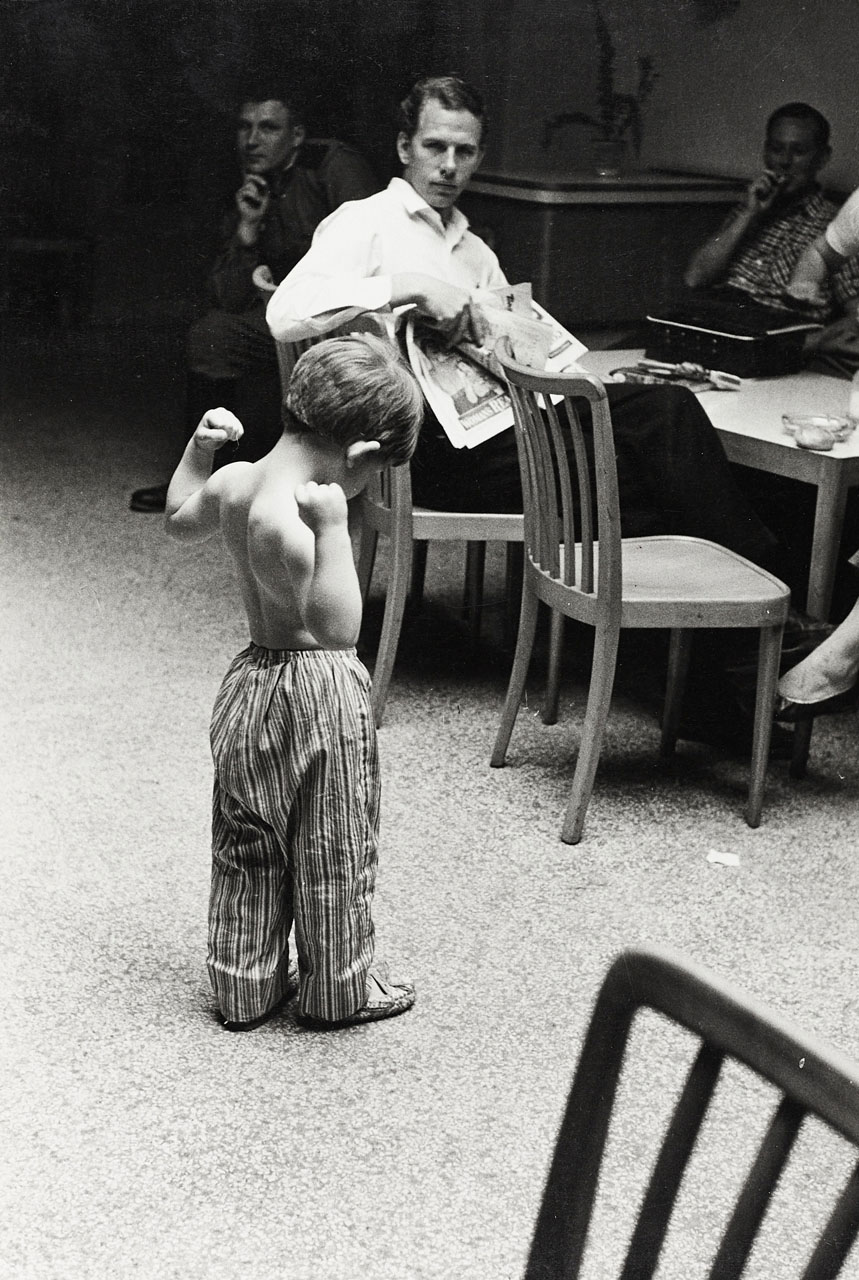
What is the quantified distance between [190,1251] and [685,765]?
172cm

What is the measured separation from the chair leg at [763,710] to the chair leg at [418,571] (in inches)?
48.8

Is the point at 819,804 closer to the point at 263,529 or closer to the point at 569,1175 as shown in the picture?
the point at 263,529

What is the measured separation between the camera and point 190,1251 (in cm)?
167

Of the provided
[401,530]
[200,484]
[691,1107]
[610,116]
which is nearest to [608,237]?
[610,116]

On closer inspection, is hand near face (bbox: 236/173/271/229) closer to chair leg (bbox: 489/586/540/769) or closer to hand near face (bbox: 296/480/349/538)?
chair leg (bbox: 489/586/540/769)

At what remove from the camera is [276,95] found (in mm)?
3891

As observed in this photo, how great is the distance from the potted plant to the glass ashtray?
4.54 ft

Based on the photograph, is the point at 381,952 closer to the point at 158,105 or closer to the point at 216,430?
the point at 216,430

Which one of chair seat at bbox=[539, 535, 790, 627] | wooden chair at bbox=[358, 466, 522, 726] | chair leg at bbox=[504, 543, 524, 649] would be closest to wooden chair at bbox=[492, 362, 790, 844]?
chair seat at bbox=[539, 535, 790, 627]

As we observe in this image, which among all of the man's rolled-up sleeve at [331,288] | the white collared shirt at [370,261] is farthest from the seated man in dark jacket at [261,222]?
the man's rolled-up sleeve at [331,288]

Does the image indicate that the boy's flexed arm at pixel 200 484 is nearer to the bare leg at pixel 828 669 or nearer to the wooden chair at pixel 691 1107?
the wooden chair at pixel 691 1107

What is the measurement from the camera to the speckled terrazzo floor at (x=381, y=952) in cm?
174

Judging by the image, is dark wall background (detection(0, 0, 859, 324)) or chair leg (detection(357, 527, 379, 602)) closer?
chair leg (detection(357, 527, 379, 602))

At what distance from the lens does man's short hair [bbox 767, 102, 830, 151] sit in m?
4.20
